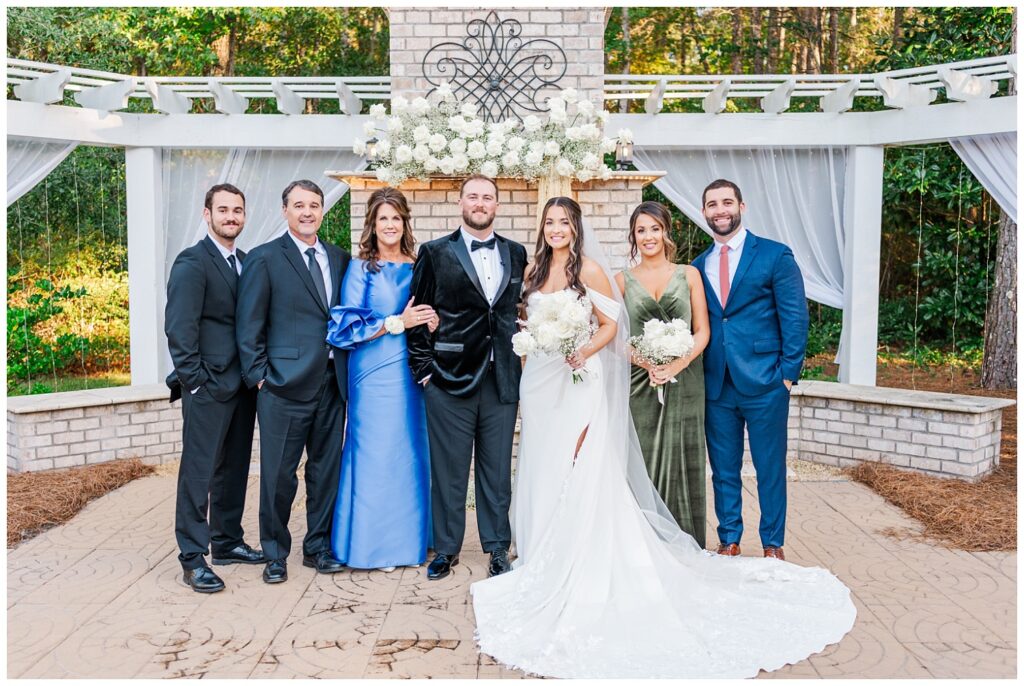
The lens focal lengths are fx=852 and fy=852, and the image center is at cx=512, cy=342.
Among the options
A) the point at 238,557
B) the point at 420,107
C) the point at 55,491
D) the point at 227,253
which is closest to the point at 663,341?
the point at 227,253

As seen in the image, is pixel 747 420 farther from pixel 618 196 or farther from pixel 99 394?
pixel 99 394

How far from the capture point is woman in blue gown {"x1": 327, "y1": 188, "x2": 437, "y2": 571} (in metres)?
4.32

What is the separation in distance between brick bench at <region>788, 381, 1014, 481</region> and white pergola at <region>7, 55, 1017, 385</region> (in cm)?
211

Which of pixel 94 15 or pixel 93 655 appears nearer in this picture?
pixel 93 655

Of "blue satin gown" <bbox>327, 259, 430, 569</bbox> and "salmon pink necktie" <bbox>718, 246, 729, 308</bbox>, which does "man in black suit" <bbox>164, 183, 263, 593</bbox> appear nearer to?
"blue satin gown" <bbox>327, 259, 430, 569</bbox>

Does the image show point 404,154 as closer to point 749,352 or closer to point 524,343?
point 524,343

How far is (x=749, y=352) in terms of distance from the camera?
4.32 metres

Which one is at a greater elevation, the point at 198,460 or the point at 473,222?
the point at 473,222

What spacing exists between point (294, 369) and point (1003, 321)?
9252 millimetres

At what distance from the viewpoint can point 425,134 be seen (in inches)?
228

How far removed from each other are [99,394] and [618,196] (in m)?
4.39

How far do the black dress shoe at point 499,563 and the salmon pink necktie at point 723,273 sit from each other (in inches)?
66.6

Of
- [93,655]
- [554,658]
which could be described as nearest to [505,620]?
[554,658]

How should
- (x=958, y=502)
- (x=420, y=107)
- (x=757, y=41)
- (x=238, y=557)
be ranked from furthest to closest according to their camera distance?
1. (x=757, y=41)
2. (x=420, y=107)
3. (x=958, y=502)
4. (x=238, y=557)
